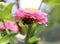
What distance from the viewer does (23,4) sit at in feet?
2.42

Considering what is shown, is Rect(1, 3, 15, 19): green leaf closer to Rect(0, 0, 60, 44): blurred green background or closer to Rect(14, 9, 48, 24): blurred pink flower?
Rect(14, 9, 48, 24): blurred pink flower

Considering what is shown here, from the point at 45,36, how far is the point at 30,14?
1.55 meters

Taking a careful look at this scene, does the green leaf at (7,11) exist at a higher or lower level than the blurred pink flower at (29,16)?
lower

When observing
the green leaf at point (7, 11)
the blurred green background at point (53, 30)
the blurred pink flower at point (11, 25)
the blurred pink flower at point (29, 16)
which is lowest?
the green leaf at point (7, 11)

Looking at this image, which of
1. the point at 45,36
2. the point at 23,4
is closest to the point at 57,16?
the point at 45,36

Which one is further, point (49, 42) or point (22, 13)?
point (49, 42)

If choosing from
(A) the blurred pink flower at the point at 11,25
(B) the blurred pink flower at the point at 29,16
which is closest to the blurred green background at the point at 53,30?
(A) the blurred pink flower at the point at 11,25

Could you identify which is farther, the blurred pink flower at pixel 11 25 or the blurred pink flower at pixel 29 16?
the blurred pink flower at pixel 11 25

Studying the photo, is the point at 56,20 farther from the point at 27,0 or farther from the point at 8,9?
the point at 8,9

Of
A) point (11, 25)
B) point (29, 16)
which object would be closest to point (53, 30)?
point (11, 25)

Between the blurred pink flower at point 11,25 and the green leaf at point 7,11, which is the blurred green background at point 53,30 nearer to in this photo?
the blurred pink flower at point 11,25

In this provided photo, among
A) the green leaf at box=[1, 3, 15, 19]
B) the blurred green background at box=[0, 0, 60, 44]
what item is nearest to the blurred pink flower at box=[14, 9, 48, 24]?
the green leaf at box=[1, 3, 15, 19]

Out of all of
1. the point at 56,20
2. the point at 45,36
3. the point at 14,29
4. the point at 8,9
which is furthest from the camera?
the point at 56,20

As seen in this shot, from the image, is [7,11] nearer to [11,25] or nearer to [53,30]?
[11,25]
